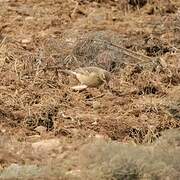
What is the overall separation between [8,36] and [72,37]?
61cm

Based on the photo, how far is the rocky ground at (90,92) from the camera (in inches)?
146

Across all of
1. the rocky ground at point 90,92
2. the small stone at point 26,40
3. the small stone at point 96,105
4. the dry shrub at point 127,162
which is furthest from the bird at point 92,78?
the dry shrub at point 127,162

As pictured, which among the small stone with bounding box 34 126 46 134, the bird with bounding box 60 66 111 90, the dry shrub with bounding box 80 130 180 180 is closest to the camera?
A: the dry shrub with bounding box 80 130 180 180

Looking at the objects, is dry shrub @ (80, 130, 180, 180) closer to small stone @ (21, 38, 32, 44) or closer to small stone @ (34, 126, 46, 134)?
small stone @ (34, 126, 46, 134)

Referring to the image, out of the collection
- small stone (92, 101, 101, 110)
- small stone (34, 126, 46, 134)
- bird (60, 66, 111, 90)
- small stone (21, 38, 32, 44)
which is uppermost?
small stone (21, 38, 32, 44)

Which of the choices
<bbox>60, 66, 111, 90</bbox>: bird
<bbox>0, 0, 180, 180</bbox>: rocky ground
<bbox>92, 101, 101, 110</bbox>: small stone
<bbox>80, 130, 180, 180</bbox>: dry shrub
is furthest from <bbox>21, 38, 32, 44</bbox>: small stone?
<bbox>80, 130, 180, 180</bbox>: dry shrub

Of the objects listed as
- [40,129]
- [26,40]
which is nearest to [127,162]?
[40,129]

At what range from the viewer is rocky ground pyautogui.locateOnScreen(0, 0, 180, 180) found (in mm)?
3703

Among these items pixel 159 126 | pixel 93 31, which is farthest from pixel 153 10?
pixel 159 126

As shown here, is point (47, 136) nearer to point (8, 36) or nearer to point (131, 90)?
point (131, 90)

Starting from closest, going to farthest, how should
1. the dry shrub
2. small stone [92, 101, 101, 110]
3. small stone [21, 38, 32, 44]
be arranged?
the dry shrub, small stone [92, 101, 101, 110], small stone [21, 38, 32, 44]

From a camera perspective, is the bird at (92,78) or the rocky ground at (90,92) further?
the bird at (92,78)

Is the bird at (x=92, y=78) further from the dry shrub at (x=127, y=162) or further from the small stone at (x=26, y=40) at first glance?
the dry shrub at (x=127, y=162)

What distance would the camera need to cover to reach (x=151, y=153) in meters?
3.76
